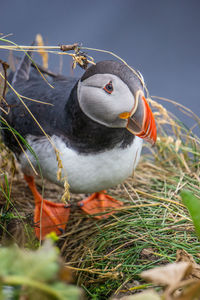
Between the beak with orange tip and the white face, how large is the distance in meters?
0.02

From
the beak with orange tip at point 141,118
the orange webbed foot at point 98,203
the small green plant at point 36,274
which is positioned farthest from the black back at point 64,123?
the small green plant at point 36,274

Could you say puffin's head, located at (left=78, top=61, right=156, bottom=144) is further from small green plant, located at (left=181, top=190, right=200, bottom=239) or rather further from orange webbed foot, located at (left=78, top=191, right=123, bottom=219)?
orange webbed foot, located at (left=78, top=191, right=123, bottom=219)

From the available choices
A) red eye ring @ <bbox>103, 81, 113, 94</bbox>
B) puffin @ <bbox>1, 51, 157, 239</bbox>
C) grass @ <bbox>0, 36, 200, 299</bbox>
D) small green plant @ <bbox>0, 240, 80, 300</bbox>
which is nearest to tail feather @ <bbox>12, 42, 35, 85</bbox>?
puffin @ <bbox>1, 51, 157, 239</bbox>

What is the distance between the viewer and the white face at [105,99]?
1.48 m

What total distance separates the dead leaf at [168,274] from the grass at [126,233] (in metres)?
0.44

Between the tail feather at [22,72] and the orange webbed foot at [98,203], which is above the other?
the tail feather at [22,72]

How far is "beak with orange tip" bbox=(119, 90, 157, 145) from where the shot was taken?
1465 millimetres

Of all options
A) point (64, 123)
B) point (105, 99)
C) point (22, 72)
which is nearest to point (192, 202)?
point (105, 99)

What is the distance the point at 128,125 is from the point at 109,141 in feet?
0.62

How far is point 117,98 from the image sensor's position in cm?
149

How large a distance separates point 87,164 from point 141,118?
423 millimetres

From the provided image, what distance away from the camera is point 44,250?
0.50 meters

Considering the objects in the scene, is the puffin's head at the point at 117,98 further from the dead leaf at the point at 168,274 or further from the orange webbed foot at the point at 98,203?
the dead leaf at the point at 168,274

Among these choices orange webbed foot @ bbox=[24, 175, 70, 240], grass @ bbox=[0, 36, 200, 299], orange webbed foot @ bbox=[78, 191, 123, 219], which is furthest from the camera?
orange webbed foot @ bbox=[78, 191, 123, 219]
